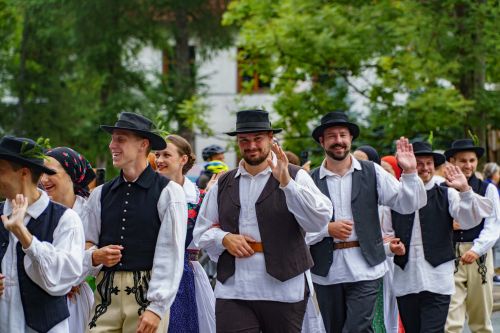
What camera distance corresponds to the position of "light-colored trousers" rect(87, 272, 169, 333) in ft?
20.6

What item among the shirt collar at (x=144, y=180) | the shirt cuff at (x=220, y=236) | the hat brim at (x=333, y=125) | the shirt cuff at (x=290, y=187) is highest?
the hat brim at (x=333, y=125)

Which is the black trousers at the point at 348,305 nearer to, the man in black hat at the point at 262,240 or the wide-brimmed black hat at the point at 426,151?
the man in black hat at the point at 262,240

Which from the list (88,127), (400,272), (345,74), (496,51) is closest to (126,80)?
(88,127)

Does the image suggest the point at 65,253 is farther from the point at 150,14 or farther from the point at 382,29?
the point at 150,14

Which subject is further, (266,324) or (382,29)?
(382,29)

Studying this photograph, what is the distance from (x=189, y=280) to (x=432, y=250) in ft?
7.15

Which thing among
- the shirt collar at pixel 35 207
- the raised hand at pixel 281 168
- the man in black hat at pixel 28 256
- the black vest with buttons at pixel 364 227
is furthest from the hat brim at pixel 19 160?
the black vest with buttons at pixel 364 227

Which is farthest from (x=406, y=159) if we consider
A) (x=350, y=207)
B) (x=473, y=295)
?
(x=473, y=295)

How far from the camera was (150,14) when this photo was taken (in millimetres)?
28453

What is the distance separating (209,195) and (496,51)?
11937 millimetres

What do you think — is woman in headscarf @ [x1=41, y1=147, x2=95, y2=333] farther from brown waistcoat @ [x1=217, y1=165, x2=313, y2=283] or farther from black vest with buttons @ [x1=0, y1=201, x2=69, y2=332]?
black vest with buttons @ [x1=0, y1=201, x2=69, y2=332]

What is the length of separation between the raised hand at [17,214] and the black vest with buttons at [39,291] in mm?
224

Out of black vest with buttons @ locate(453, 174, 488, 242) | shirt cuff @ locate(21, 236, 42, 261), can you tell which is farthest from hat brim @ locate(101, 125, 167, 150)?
black vest with buttons @ locate(453, 174, 488, 242)

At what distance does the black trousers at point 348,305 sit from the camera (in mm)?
7875
